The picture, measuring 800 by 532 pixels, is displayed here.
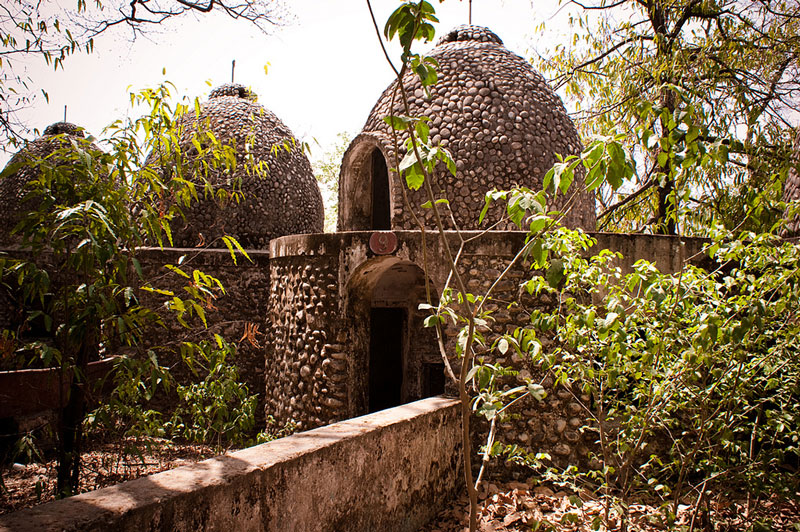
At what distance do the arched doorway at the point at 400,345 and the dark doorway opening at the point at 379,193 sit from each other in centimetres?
79

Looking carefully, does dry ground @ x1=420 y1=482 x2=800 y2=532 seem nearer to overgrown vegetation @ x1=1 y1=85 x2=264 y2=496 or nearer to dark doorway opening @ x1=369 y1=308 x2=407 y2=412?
overgrown vegetation @ x1=1 y1=85 x2=264 y2=496

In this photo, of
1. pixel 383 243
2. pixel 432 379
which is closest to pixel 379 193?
pixel 383 243

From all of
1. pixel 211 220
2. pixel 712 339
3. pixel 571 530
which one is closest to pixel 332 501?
pixel 571 530

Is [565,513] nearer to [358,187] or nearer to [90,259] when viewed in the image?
[90,259]

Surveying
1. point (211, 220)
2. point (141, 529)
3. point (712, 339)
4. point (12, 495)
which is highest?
point (211, 220)

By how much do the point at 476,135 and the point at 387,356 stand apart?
3.48 m

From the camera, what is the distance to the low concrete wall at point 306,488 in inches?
91.4

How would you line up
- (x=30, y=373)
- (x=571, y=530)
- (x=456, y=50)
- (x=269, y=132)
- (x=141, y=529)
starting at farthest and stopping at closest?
(x=269, y=132) → (x=456, y=50) → (x=30, y=373) → (x=571, y=530) → (x=141, y=529)

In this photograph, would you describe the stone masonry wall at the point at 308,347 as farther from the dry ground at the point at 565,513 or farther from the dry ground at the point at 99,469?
the dry ground at the point at 565,513

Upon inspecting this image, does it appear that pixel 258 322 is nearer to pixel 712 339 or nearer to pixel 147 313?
pixel 147 313

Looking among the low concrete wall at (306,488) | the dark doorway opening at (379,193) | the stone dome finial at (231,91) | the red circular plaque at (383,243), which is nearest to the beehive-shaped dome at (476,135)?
the dark doorway opening at (379,193)

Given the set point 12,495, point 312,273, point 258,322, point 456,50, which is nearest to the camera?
point 12,495

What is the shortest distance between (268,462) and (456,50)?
6217mm

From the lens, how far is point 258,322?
8828 mm
